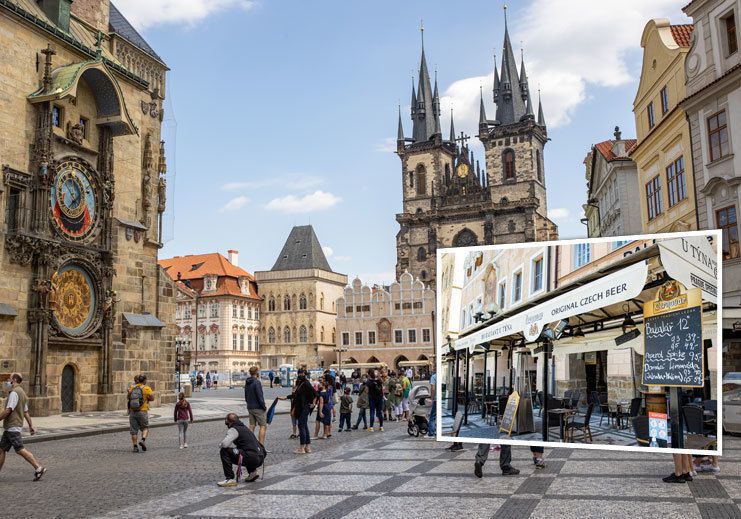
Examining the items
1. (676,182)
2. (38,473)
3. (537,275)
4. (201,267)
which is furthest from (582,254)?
(201,267)

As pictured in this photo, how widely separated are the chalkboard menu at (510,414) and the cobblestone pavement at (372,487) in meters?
0.85

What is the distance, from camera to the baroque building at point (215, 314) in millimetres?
79688

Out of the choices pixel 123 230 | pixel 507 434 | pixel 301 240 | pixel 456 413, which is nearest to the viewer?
pixel 507 434

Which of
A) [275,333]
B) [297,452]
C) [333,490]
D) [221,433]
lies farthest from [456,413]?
[275,333]

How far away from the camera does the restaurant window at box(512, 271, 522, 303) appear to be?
8055 mm

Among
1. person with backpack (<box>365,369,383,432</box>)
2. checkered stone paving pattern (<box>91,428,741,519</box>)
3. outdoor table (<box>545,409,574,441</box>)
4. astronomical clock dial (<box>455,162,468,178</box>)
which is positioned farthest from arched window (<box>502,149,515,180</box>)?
outdoor table (<box>545,409,574,441</box>)

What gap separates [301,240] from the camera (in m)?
92.1

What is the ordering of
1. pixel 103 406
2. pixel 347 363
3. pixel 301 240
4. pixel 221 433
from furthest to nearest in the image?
pixel 301 240 < pixel 347 363 < pixel 103 406 < pixel 221 433

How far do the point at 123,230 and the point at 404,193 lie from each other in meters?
70.7

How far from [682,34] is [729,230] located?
9.25m

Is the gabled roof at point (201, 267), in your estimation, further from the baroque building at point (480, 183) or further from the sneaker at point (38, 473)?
the sneaker at point (38, 473)

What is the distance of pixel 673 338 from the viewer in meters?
7.15

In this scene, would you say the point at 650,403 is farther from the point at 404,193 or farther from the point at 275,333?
the point at 404,193

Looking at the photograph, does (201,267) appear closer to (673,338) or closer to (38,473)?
(38,473)
